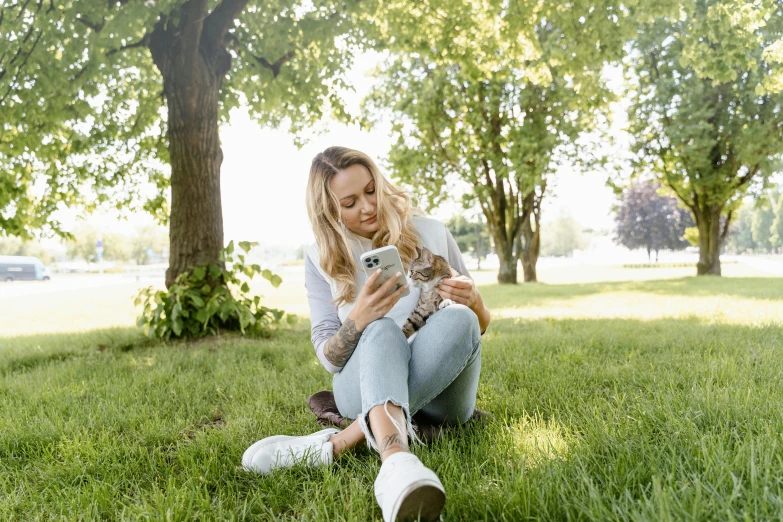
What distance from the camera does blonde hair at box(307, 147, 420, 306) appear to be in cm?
254

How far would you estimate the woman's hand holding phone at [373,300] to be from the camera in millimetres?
2188

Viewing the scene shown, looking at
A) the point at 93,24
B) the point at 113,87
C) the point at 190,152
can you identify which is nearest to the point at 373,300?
the point at 190,152

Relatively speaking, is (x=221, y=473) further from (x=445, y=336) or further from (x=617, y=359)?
(x=617, y=359)

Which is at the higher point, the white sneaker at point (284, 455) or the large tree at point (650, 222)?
the large tree at point (650, 222)

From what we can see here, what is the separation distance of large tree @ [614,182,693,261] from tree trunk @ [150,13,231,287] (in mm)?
52688

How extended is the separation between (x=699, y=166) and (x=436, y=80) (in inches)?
364

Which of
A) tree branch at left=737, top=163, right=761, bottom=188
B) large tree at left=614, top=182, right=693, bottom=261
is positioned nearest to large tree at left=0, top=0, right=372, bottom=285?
tree branch at left=737, top=163, right=761, bottom=188

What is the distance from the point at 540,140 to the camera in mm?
14914

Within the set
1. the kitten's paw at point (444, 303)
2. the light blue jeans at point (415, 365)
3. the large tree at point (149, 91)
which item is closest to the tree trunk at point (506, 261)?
the large tree at point (149, 91)

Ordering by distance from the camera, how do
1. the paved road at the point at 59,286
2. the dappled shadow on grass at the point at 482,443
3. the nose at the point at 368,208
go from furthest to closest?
the paved road at the point at 59,286, the nose at the point at 368,208, the dappled shadow on grass at the point at 482,443

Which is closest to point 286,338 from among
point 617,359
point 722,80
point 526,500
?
point 617,359

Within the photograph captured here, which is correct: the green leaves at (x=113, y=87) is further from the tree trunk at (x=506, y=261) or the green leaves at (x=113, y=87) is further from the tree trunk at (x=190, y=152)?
the tree trunk at (x=506, y=261)

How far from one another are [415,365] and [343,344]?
0.35 m

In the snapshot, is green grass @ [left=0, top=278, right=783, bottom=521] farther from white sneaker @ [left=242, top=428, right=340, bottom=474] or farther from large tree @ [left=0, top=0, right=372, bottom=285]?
large tree @ [left=0, top=0, right=372, bottom=285]
